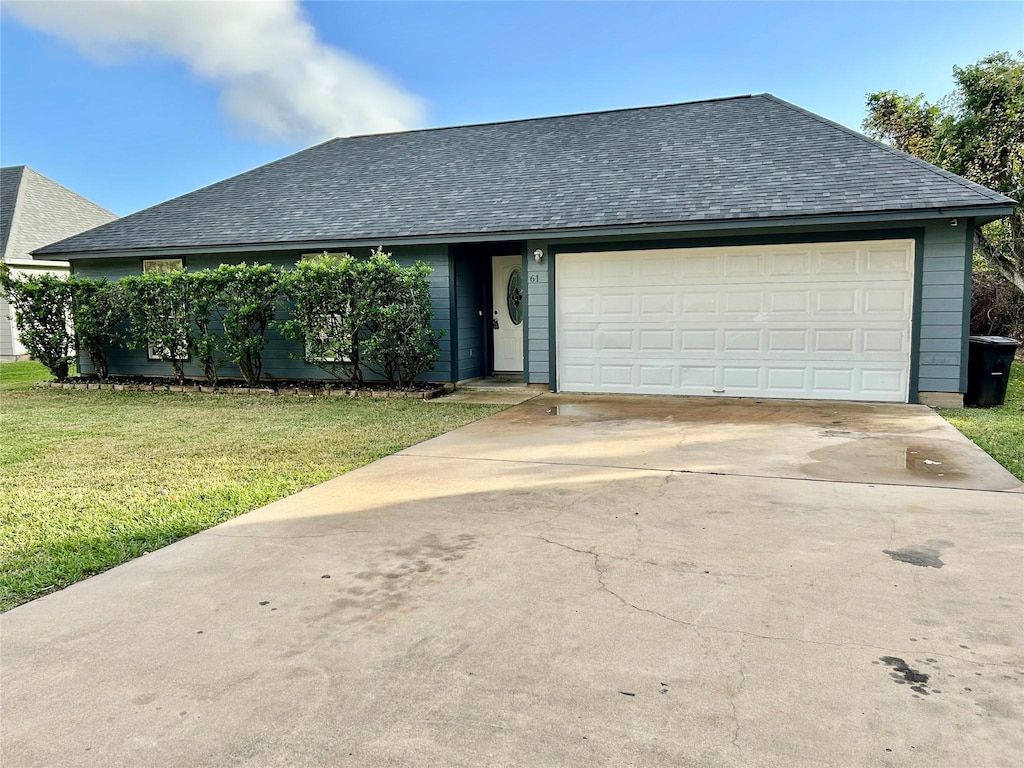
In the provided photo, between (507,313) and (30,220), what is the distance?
15.0m

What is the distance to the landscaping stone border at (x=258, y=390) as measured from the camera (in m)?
9.87

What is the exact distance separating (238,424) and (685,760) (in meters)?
7.01

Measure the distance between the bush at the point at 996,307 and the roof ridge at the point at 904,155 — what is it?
167 inches

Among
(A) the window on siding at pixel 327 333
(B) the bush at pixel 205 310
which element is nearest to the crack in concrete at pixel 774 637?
(A) the window on siding at pixel 327 333

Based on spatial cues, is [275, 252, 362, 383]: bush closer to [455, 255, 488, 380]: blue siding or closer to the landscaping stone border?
the landscaping stone border

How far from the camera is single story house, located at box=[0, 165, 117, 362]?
17000mm

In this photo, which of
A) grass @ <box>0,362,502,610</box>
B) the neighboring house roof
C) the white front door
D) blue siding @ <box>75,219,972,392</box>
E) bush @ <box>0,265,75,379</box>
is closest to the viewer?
grass @ <box>0,362,502,610</box>

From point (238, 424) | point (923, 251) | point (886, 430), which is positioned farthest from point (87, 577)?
point (923, 251)

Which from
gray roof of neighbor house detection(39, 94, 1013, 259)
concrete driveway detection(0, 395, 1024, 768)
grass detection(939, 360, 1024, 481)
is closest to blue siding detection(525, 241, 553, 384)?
gray roof of neighbor house detection(39, 94, 1013, 259)

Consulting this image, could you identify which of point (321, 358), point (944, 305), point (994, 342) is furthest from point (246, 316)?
point (994, 342)

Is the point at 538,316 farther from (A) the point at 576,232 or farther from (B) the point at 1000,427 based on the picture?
(B) the point at 1000,427

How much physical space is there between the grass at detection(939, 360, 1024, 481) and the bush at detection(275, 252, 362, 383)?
7520 mm

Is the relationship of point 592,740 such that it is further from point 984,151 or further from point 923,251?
point 984,151

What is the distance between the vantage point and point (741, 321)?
9.12 meters
